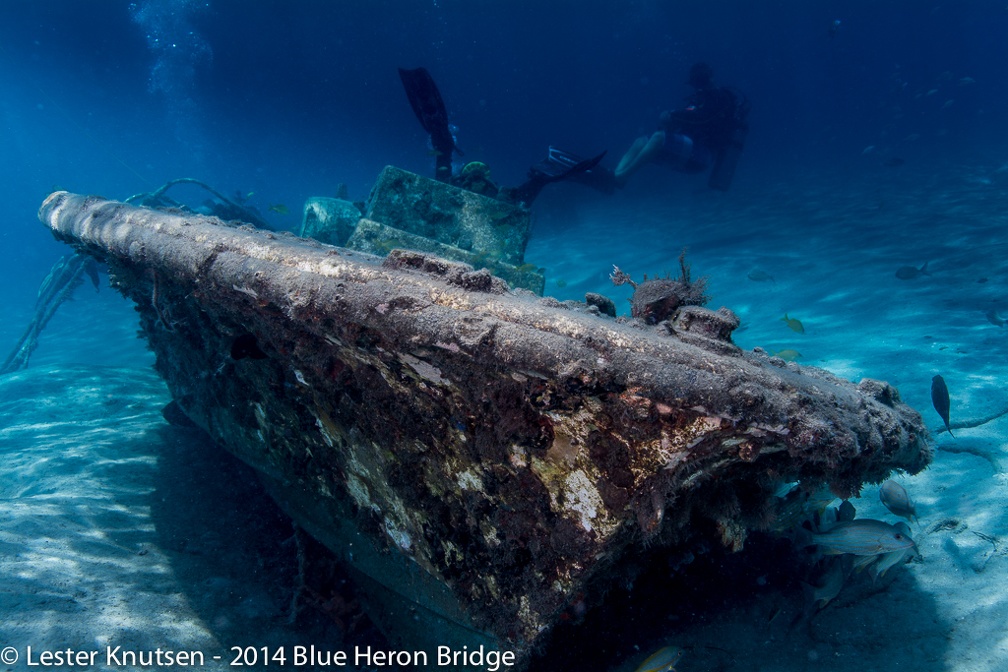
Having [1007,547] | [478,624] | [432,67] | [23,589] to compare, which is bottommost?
[23,589]

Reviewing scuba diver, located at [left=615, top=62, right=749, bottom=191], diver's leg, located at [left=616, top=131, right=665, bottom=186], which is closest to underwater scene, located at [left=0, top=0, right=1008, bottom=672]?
diver's leg, located at [left=616, top=131, right=665, bottom=186]

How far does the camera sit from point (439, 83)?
2682 inches

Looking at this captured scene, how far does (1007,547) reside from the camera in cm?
336

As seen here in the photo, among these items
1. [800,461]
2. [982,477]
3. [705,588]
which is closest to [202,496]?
[705,588]

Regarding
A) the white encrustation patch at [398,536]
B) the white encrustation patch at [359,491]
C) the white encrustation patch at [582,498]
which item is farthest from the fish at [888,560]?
the white encrustation patch at [359,491]

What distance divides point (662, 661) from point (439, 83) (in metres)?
77.5

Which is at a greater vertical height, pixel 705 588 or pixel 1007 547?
pixel 1007 547

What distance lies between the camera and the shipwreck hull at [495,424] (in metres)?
1.49

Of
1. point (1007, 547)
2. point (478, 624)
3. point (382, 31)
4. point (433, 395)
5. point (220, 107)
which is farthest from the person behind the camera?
point (220, 107)

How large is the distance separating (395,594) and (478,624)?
906 mm

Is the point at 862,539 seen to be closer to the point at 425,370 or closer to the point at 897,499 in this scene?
the point at 897,499

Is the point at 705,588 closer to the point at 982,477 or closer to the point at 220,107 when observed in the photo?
the point at 982,477

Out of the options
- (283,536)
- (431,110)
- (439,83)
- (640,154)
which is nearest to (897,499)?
(283,536)

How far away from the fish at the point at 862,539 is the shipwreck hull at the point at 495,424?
2.06 feet
